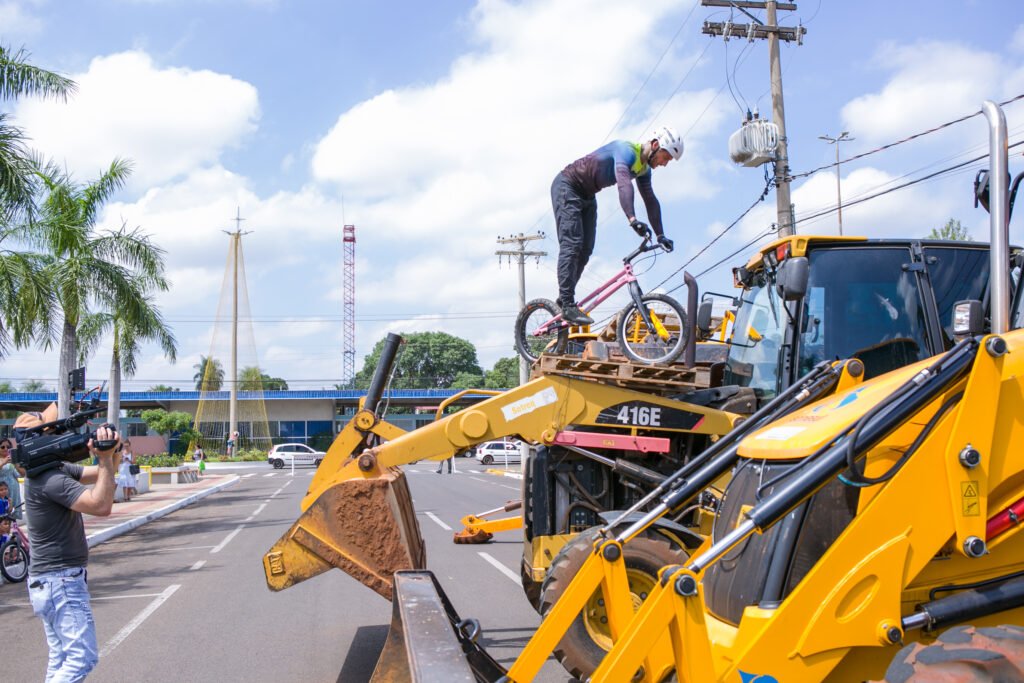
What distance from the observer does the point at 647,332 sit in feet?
26.8

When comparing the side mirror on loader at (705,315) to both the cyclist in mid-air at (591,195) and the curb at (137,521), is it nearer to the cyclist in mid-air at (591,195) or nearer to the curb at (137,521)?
the cyclist in mid-air at (591,195)

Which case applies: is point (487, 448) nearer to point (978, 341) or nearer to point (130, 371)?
point (130, 371)

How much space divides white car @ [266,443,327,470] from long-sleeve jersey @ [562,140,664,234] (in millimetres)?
43299

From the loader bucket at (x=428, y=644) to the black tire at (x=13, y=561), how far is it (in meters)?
8.74

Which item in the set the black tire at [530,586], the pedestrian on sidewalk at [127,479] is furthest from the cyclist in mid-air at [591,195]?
the pedestrian on sidewalk at [127,479]

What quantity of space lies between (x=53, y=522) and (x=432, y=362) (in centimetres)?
7115

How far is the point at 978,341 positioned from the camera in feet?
10.2

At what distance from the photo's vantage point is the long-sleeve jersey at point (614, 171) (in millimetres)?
7227

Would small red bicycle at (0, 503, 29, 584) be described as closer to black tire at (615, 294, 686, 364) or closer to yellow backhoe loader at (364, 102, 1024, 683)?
black tire at (615, 294, 686, 364)

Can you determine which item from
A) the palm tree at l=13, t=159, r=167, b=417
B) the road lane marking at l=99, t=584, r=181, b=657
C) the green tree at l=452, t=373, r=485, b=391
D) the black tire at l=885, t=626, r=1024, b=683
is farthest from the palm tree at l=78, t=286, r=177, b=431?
the green tree at l=452, t=373, r=485, b=391

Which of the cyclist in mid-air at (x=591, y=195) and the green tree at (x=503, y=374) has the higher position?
the cyclist in mid-air at (x=591, y=195)

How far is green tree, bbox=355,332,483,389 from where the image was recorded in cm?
7469

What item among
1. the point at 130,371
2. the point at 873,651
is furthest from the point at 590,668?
the point at 130,371

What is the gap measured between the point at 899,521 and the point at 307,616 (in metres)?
6.94
